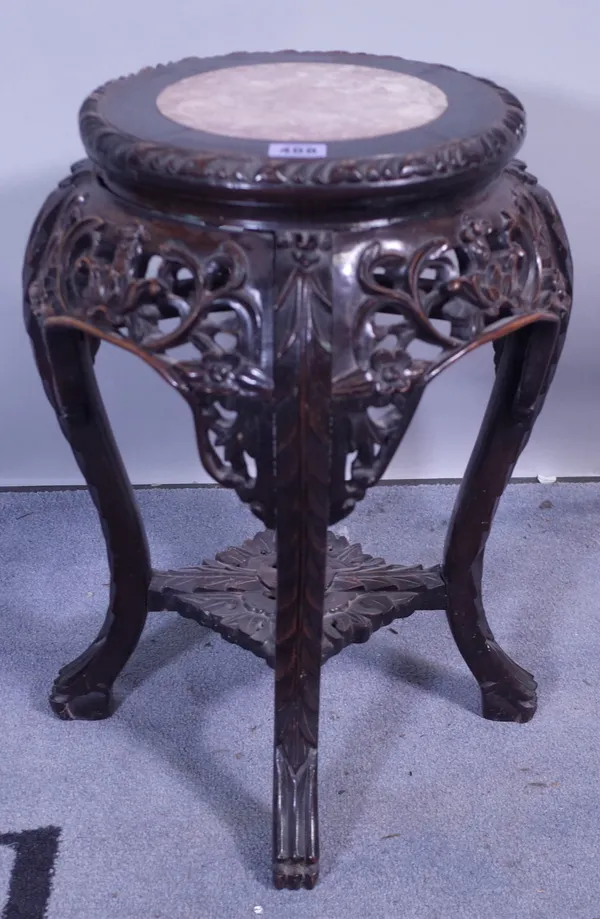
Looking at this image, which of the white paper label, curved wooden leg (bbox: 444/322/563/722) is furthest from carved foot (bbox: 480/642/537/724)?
the white paper label

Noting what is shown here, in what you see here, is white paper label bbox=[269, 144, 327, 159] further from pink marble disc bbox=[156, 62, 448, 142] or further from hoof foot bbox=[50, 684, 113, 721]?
hoof foot bbox=[50, 684, 113, 721]

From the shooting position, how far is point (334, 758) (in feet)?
4.02

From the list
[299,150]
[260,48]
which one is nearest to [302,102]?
[299,150]

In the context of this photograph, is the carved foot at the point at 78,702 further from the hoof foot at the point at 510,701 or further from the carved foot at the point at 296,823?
the hoof foot at the point at 510,701

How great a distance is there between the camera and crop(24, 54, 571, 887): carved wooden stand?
83 centimetres

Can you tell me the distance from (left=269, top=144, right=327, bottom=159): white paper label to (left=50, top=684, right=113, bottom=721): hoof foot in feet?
2.32

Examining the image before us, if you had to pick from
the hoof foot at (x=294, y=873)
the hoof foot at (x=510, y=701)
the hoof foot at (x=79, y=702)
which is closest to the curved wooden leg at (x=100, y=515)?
the hoof foot at (x=79, y=702)

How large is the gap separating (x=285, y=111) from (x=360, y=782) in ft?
2.38

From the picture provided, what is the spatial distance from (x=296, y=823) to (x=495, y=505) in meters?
0.40

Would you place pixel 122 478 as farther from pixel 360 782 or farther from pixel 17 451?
pixel 17 451

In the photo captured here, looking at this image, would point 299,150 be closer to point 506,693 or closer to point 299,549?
point 299,549

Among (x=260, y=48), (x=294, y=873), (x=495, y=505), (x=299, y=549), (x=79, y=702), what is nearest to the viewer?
(x=299, y=549)

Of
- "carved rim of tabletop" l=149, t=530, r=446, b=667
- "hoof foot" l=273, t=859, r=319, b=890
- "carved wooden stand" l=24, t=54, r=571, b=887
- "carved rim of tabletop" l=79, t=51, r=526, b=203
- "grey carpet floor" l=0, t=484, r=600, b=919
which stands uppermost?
"carved rim of tabletop" l=79, t=51, r=526, b=203

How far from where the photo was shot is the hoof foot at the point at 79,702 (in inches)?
49.9
